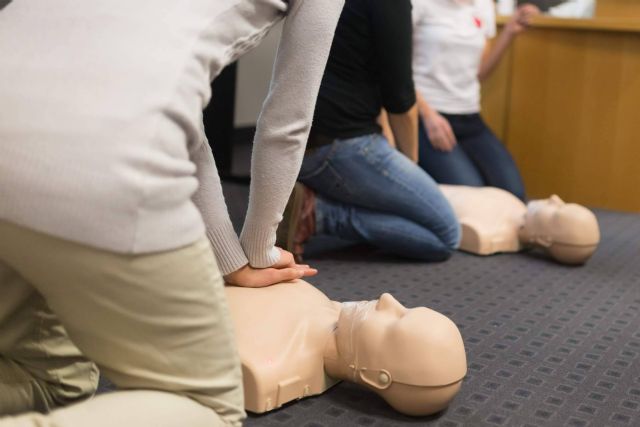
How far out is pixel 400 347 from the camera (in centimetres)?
115

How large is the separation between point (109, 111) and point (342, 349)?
588mm

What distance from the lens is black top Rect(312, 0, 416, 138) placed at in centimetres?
190

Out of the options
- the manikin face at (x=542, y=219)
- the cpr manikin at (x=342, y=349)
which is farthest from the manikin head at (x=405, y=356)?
the manikin face at (x=542, y=219)

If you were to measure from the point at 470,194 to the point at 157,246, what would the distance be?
5.38ft

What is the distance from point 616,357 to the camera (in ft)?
4.88

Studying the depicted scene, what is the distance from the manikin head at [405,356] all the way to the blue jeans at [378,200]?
0.80 metres

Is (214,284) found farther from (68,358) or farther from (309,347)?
(309,347)

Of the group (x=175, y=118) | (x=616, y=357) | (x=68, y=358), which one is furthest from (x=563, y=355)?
(x=175, y=118)

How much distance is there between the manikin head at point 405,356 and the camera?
3.75 feet

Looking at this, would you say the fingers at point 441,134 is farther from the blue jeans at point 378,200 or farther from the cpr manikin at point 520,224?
the blue jeans at point 378,200

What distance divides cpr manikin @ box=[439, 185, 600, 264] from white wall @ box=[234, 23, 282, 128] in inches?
68.7

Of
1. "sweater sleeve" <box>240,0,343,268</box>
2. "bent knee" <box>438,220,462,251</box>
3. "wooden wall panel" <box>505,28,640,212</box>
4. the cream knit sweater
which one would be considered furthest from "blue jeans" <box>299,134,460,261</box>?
the cream knit sweater

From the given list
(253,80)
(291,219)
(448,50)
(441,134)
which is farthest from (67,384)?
(253,80)

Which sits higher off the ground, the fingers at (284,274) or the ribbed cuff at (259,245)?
the ribbed cuff at (259,245)
